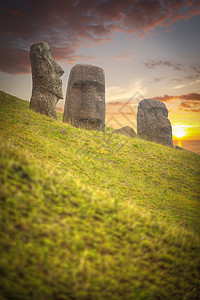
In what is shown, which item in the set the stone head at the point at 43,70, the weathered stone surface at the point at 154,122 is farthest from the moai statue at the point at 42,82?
the weathered stone surface at the point at 154,122

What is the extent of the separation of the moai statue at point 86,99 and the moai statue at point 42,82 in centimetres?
158

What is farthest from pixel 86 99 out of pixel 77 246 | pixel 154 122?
pixel 77 246

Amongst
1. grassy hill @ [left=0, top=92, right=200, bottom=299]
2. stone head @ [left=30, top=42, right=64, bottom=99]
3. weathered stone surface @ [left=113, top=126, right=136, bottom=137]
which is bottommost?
grassy hill @ [left=0, top=92, right=200, bottom=299]

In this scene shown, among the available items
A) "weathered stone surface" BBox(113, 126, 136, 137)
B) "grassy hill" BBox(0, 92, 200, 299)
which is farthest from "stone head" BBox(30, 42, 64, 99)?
"weathered stone surface" BBox(113, 126, 136, 137)

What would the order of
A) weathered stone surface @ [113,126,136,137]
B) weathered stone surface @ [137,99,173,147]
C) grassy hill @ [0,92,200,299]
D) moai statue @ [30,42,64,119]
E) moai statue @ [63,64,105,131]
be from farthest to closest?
1. weathered stone surface @ [113,126,136,137]
2. weathered stone surface @ [137,99,173,147]
3. moai statue @ [63,64,105,131]
4. moai statue @ [30,42,64,119]
5. grassy hill @ [0,92,200,299]

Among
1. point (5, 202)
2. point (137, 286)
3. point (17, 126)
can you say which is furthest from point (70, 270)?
point (17, 126)

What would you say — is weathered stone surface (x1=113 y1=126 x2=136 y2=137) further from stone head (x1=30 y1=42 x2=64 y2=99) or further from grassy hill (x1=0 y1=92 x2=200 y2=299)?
grassy hill (x1=0 y1=92 x2=200 y2=299)

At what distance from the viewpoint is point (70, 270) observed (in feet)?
7.72

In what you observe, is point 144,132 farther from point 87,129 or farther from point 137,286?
point 137,286

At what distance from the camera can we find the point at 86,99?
529 inches

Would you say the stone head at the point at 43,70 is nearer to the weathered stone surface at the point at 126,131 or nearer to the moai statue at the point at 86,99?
the moai statue at the point at 86,99

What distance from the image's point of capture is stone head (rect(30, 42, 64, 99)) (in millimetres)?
11844

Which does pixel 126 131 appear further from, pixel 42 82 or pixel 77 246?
pixel 77 246

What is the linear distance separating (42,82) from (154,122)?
1097 cm
